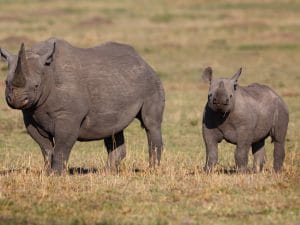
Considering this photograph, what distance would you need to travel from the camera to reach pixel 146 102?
13.9 metres

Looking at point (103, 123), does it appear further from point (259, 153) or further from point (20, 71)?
point (259, 153)

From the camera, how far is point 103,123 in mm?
13078

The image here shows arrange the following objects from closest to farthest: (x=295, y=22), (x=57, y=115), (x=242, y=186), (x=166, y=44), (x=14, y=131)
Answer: (x=242, y=186) < (x=57, y=115) < (x=14, y=131) < (x=166, y=44) < (x=295, y=22)

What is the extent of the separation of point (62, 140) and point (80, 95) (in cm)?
70

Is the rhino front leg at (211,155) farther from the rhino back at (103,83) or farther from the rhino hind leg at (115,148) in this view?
the rhino hind leg at (115,148)

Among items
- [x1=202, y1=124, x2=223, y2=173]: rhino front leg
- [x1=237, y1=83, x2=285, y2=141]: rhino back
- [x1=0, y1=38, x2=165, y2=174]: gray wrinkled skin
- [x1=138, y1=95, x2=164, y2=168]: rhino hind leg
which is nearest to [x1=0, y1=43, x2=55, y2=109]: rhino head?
[x1=0, y1=38, x2=165, y2=174]: gray wrinkled skin

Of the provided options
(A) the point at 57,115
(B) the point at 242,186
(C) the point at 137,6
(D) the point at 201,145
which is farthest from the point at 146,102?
(C) the point at 137,6

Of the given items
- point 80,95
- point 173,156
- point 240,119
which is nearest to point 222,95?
point 240,119

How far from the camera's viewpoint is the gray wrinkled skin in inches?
476

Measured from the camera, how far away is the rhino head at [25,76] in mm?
11680

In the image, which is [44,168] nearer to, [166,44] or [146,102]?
[146,102]

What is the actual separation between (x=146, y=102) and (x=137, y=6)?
48.3m

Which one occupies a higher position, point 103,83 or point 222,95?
point 103,83

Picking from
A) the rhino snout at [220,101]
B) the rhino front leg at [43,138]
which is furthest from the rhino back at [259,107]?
the rhino front leg at [43,138]
